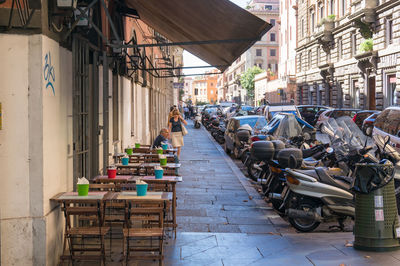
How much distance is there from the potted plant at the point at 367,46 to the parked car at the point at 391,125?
74.3ft

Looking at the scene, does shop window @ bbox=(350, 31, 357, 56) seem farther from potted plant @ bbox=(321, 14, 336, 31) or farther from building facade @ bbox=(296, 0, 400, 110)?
potted plant @ bbox=(321, 14, 336, 31)

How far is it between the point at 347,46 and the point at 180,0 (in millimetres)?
35623

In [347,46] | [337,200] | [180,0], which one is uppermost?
[347,46]

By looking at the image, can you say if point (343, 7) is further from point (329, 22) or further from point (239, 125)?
point (239, 125)

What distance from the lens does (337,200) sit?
833 centimetres

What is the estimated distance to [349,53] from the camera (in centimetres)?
4141

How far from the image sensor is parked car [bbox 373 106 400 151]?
41.5 ft

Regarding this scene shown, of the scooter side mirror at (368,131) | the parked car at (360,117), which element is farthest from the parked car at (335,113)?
the scooter side mirror at (368,131)

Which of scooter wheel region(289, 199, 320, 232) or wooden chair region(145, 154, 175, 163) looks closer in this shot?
scooter wheel region(289, 199, 320, 232)

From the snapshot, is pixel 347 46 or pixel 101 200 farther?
pixel 347 46

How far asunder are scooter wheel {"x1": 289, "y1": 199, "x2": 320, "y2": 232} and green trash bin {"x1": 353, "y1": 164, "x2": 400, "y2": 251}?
1421 millimetres

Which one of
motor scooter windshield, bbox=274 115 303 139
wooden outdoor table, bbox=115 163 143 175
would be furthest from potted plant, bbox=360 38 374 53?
wooden outdoor table, bbox=115 163 143 175

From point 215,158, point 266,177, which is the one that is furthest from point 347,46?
point 266,177

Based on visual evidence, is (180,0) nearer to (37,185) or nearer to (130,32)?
(37,185)
